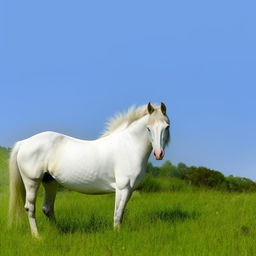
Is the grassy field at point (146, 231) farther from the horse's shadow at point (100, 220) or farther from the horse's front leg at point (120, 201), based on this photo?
the horse's front leg at point (120, 201)

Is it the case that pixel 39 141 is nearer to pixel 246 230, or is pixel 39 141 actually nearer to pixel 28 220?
pixel 28 220

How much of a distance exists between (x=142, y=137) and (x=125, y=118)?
54cm

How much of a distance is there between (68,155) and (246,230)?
3.22 metres

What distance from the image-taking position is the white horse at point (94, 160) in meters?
6.32

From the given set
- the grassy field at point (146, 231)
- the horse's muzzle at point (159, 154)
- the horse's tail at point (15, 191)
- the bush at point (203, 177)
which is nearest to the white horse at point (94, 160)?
the horse's tail at point (15, 191)

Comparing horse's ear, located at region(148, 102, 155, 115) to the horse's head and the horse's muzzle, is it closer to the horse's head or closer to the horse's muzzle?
the horse's head

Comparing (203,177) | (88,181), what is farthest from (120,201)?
(203,177)

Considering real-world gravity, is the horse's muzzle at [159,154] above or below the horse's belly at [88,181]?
above

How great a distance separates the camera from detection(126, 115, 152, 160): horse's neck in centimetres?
640

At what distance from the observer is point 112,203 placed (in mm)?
9953

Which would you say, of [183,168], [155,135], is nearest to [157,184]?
[183,168]

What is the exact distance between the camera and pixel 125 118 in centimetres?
679

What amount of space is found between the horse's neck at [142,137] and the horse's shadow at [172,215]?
5.06 ft

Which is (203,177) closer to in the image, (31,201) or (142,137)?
(142,137)
